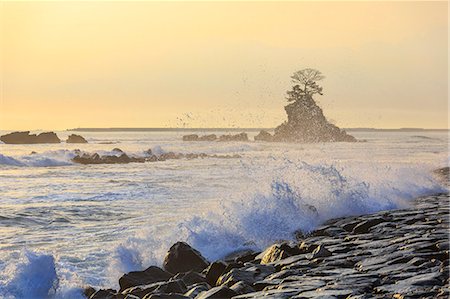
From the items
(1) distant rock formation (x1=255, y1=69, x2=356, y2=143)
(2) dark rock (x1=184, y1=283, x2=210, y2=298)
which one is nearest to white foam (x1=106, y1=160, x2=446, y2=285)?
(2) dark rock (x1=184, y1=283, x2=210, y2=298)

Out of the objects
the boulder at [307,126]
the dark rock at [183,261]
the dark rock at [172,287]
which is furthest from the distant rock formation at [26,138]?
the dark rock at [172,287]

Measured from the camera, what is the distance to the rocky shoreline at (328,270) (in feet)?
22.9

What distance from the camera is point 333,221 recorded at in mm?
14430

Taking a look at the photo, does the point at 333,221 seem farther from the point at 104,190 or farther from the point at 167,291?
the point at 104,190

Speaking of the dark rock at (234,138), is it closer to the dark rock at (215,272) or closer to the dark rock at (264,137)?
the dark rock at (264,137)

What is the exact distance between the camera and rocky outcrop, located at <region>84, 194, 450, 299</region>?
6.97 m

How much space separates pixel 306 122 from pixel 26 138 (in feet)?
131

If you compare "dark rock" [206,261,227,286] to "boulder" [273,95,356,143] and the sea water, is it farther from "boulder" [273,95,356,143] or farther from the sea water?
"boulder" [273,95,356,143]

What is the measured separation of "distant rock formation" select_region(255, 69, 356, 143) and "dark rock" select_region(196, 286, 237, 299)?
7140 centimetres

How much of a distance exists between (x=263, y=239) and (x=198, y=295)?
603cm

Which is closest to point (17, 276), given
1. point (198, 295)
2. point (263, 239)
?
point (198, 295)

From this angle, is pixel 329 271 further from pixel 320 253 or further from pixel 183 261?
pixel 183 261

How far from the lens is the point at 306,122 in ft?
268

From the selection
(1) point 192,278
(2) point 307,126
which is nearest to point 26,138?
(2) point 307,126
